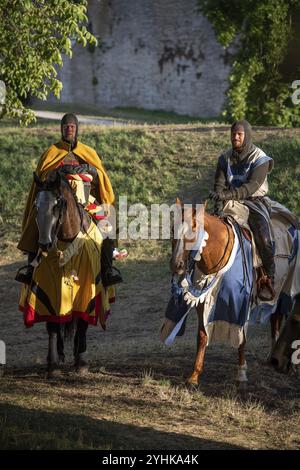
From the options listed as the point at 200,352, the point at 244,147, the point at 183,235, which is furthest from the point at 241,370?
the point at 244,147

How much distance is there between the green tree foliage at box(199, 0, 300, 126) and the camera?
95.2 ft

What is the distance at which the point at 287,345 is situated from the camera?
7902 mm

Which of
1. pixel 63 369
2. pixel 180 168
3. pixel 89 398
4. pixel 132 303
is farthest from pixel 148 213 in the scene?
pixel 89 398

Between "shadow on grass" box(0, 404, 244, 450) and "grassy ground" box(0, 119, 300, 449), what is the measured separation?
0.4 inches

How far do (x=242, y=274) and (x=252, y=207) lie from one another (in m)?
0.93

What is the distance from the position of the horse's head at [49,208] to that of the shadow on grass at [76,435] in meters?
2.11

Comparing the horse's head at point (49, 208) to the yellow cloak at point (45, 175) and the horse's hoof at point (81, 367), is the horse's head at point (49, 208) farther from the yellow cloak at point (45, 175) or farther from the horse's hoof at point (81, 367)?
the horse's hoof at point (81, 367)

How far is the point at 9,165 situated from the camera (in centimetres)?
2433

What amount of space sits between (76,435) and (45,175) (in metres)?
3.90

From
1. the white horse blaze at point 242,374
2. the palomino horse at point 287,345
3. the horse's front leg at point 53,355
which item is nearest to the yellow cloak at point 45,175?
the horse's front leg at point 53,355

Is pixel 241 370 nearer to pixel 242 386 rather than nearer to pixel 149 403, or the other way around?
pixel 242 386

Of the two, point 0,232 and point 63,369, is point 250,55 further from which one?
point 63,369

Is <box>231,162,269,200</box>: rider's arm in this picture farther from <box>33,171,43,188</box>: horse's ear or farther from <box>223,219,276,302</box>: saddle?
<box>33,171,43,188</box>: horse's ear

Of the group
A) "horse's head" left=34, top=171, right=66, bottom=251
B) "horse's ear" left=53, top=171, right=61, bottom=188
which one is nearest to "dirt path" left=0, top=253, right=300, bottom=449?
"horse's head" left=34, top=171, right=66, bottom=251
